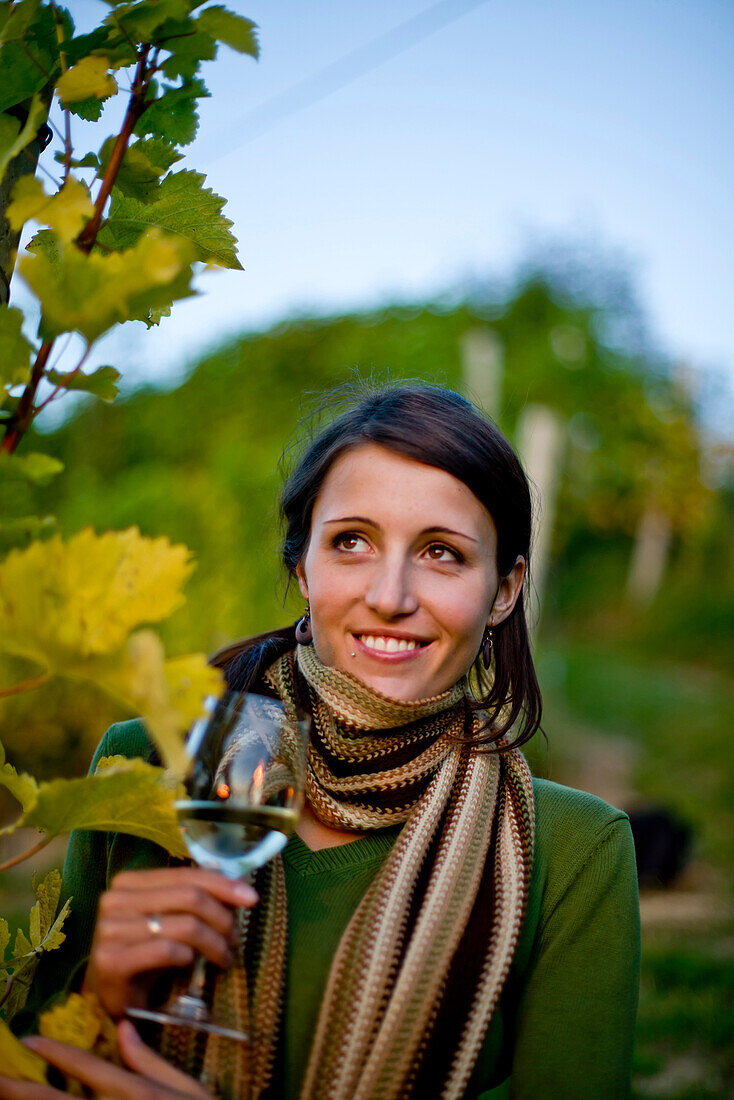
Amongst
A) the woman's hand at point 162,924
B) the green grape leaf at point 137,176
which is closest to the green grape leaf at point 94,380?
the green grape leaf at point 137,176

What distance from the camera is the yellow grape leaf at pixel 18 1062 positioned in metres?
0.85

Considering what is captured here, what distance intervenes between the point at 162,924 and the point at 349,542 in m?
0.82

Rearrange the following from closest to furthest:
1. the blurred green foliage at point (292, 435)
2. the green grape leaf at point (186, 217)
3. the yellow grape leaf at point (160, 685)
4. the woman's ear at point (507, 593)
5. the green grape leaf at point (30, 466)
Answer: the yellow grape leaf at point (160, 685), the green grape leaf at point (30, 466), the green grape leaf at point (186, 217), the woman's ear at point (507, 593), the blurred green foliage at point (292, 435)

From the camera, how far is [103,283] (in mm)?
788

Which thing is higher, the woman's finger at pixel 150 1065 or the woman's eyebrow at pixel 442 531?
the woman's eyebrow at pixel 442 531

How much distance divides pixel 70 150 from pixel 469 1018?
1.33 meters

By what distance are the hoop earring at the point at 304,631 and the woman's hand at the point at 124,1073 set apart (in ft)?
3.04

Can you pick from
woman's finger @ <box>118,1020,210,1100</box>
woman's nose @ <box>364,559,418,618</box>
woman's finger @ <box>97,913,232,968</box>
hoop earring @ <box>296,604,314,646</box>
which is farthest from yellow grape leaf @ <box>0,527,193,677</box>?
hoop earring @ <box>296,604,314,646</box>

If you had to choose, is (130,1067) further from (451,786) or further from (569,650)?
(569,650)

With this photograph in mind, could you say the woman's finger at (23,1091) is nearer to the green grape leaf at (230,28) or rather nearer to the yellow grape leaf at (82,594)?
the yellow grape leaf at (82,594)

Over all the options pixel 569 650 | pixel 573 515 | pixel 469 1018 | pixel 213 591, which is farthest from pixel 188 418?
pixel 469 1018

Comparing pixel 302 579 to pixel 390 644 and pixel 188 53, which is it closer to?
pixel 390 644

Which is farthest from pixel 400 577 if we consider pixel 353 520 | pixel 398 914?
pixel 398 914

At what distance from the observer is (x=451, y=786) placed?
1.65 metres
